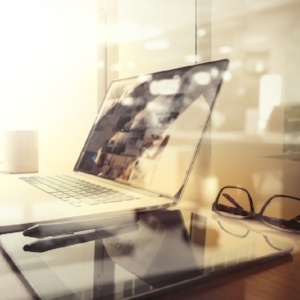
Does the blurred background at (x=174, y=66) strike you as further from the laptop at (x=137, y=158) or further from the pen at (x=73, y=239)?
the pen at (x=73, y=239)

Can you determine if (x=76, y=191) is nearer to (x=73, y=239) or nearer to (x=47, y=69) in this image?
(x=73, y=239)

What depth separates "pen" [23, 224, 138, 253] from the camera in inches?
18.7

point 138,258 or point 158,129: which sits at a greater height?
point 158,129

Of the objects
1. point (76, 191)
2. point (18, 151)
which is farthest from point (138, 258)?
point (18, 151)

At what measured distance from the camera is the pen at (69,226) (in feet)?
1.55

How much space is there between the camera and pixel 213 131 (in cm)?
81

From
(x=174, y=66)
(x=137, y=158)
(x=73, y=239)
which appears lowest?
(x=73, y=239)

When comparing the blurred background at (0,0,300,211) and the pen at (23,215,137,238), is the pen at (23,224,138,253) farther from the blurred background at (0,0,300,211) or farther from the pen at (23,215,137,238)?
the blurred background at (0,0,300,211)

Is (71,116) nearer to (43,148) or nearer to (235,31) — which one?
(43,148)

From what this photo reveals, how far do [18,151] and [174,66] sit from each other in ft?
1.82

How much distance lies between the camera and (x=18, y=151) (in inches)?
43.1

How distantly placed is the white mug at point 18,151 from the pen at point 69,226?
639 millimetres

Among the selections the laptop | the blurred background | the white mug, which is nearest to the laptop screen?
the laptop

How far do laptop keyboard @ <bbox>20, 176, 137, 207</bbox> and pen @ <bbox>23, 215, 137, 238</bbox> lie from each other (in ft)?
0.17
